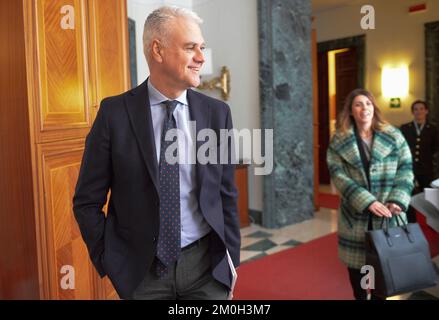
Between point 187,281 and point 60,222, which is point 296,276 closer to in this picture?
point 60,222

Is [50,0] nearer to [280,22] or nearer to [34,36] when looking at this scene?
[34,36]

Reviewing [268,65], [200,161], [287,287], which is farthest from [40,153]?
[268,65]

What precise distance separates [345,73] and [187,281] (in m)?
7.62

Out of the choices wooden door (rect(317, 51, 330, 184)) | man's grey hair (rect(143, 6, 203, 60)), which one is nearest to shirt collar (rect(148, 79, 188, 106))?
man's grey hair (rect(143, 6, 203, 60))

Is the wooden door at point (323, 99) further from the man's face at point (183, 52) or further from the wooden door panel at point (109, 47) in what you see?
the man's face at point (183, 52)

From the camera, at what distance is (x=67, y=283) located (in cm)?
222

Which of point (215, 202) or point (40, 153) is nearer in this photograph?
point (215, 202)

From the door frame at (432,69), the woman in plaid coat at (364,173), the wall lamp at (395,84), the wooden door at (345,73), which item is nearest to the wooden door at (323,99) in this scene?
the wooden door at (345,73)

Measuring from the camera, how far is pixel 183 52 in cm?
129

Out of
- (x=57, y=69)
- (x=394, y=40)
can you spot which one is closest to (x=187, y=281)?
(x=57, y=69)

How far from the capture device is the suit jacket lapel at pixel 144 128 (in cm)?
130

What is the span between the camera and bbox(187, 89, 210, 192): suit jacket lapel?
136cm

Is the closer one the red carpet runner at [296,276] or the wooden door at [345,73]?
the red carpet runner at [296,276]
